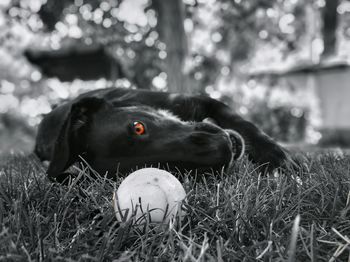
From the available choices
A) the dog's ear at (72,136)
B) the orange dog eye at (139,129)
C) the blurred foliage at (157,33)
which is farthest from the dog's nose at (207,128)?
the blurred foliage at (157,33)

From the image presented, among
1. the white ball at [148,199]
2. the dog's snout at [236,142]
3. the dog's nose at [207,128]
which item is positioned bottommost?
the dog's snout at [236,142]

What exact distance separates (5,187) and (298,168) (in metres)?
1.66

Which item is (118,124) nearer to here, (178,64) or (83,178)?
(83,178)

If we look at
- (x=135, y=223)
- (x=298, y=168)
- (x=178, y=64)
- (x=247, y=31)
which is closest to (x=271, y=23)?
(x=247, y=31)

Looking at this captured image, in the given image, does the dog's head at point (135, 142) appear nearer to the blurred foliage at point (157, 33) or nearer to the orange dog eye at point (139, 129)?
the orange dog eye at point (139, 129)

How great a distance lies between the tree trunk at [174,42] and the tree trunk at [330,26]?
15.2 ft

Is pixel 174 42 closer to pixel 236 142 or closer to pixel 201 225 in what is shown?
pixel 236 142

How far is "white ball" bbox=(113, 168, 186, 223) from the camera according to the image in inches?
61.0

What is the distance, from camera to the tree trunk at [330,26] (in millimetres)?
9397

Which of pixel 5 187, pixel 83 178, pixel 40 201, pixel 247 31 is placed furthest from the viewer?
pixel 247 31

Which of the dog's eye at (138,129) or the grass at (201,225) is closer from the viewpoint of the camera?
the grass at (201,225)

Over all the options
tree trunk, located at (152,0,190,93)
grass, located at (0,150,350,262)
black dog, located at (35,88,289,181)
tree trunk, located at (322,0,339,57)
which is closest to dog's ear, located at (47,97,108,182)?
black dog, located at (35,88,289,181)

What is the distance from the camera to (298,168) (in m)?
2.38

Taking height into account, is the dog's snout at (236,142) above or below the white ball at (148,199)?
below
